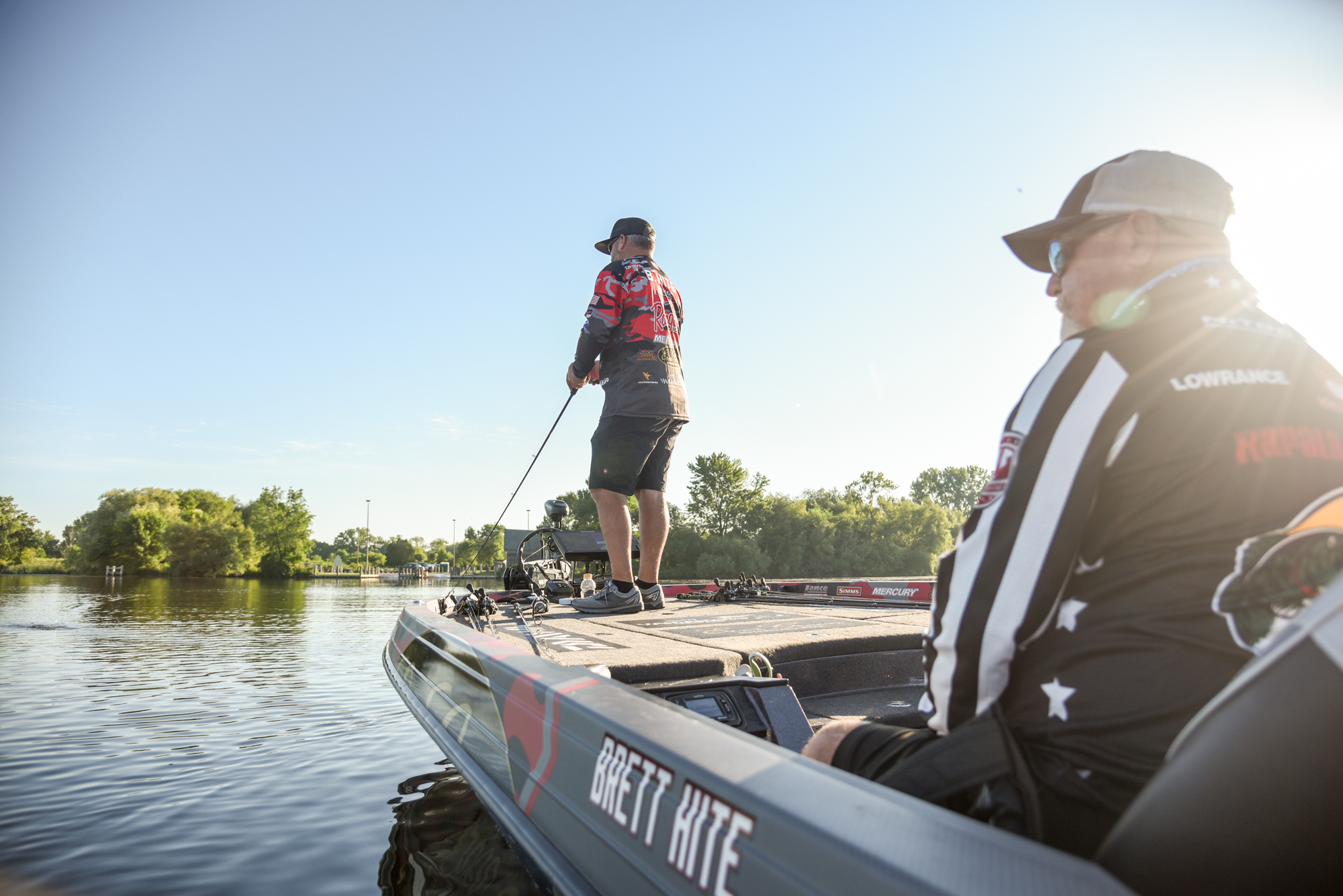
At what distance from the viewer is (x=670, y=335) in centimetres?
476

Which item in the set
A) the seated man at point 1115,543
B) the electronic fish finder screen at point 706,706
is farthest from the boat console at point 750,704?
the seated man at point 1115,543

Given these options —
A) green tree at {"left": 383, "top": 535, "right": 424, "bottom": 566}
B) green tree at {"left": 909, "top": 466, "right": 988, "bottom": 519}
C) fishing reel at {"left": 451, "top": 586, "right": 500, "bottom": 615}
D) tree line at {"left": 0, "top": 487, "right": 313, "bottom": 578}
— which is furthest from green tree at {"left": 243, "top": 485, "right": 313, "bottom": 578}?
fishing reel at {"left": 451, "top": 586, "right": 500, "bottom": 615}


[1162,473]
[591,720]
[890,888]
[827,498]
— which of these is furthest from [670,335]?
[827,498]

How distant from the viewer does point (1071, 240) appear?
1346 millimetres

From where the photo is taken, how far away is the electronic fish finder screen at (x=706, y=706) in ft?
7.85

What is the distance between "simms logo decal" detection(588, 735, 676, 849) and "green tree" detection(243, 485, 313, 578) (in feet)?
316

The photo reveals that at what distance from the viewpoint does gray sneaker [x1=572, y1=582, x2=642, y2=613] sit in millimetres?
4711

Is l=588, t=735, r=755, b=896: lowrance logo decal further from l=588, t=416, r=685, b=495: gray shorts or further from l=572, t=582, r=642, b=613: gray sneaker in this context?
l=572, t=582, r=642, b=613: gray sneaker

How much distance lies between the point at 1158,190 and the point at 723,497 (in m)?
63.5

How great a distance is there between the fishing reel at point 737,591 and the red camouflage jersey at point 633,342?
2.22 m

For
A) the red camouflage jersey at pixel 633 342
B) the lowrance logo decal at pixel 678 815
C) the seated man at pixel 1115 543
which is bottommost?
the lowrance logo decal at pixel 678 815

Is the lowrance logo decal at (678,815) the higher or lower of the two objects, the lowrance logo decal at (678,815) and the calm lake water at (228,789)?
the higher

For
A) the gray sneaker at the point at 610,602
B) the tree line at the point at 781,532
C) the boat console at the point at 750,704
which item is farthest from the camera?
the tree line at the point at 781,532

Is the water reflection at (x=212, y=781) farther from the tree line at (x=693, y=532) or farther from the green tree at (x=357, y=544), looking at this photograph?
the green tree at (x=357, y=544)
